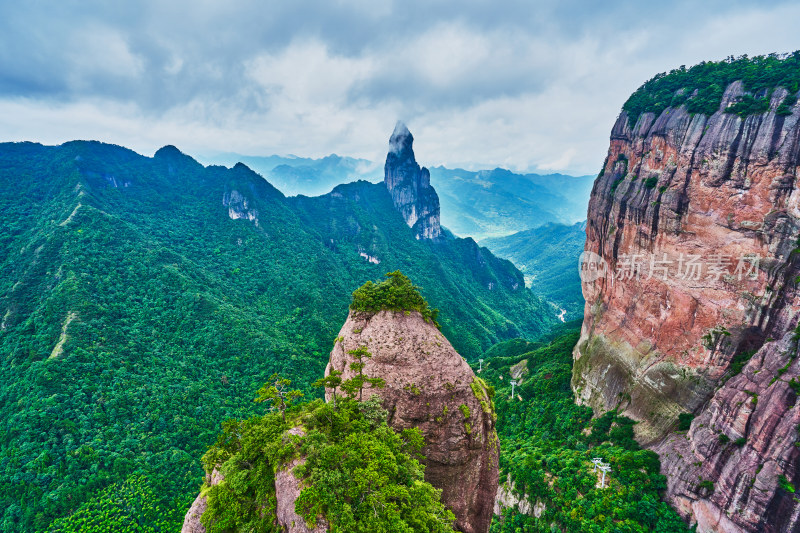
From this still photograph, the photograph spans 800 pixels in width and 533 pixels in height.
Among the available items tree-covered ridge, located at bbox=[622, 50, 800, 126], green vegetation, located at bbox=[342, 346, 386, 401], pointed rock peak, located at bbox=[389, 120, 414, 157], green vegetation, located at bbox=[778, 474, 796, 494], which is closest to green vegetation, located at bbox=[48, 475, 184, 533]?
green vegetation, located at bbox=[342, 346, 386, 401]

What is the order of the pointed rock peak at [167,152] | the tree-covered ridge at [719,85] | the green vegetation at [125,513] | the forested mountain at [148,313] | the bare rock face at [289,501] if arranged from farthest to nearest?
the pointed rock peak at [167,152] < the forested mountain at [148,313] < the green vegetation at [125,513] < the tree-covered ridge at [719,85] < the bare rock face at [289,501]

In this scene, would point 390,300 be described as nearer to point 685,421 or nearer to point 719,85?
point 685,421

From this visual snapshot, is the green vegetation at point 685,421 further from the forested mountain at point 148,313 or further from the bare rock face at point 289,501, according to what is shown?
the forested mountain at point 148,313

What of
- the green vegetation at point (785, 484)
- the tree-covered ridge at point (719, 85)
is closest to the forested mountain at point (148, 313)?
the green vegetation at point (785, 484)

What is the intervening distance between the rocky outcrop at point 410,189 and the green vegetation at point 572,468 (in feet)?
358

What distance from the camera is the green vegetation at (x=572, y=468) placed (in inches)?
1015

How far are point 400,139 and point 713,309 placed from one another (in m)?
138

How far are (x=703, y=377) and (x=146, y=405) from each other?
60269 mm

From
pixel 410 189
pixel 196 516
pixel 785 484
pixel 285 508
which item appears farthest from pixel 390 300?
pixel 410 189

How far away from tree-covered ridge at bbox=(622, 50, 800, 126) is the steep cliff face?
705 millimetres

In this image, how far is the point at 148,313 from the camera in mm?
56688

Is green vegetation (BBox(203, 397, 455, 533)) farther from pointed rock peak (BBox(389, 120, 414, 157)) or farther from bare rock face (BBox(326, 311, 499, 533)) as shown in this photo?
pointed rock peak (BBox(389, 120, 414, 157))

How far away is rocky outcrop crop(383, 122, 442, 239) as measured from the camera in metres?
149

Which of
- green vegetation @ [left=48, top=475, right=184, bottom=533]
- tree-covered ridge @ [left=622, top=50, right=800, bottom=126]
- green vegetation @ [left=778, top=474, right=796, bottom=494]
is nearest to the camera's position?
green vegetation @ [left=778, top=474, right=796, bottom=494]
